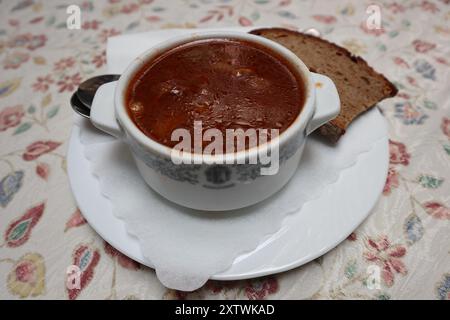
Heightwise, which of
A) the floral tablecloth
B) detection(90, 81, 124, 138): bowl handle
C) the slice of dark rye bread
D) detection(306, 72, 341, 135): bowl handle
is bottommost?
the floral tablecloth

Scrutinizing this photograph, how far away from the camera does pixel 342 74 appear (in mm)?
1396

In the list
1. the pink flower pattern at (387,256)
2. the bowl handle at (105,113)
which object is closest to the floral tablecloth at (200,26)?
the pink flower pattern at (387,256)

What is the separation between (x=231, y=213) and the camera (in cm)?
105

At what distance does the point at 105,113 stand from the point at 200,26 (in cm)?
102

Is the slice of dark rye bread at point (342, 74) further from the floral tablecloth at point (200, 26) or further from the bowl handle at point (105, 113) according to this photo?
the bowl handle at point (105, 113)

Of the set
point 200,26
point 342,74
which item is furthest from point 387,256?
point 200,26

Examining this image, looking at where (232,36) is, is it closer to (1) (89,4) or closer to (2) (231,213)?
(2) (231,213)

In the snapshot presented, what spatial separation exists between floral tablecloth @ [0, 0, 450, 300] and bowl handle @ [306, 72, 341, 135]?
1.09ft

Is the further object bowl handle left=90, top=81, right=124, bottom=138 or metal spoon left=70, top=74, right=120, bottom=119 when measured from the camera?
metal spoon left=70, top=74, right=120, bottom=119

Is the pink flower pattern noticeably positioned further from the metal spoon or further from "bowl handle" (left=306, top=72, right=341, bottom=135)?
the metal spoon

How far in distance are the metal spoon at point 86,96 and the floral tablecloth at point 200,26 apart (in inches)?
7.0

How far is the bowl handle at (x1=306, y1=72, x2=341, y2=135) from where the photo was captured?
1.04 metres

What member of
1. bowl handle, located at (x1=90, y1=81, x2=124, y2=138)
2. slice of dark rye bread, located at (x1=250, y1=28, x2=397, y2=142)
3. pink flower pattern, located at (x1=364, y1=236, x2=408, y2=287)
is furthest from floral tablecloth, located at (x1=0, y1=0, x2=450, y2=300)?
bowl handle, located at (x1=90, y1=81, x2=124, y2=138)
